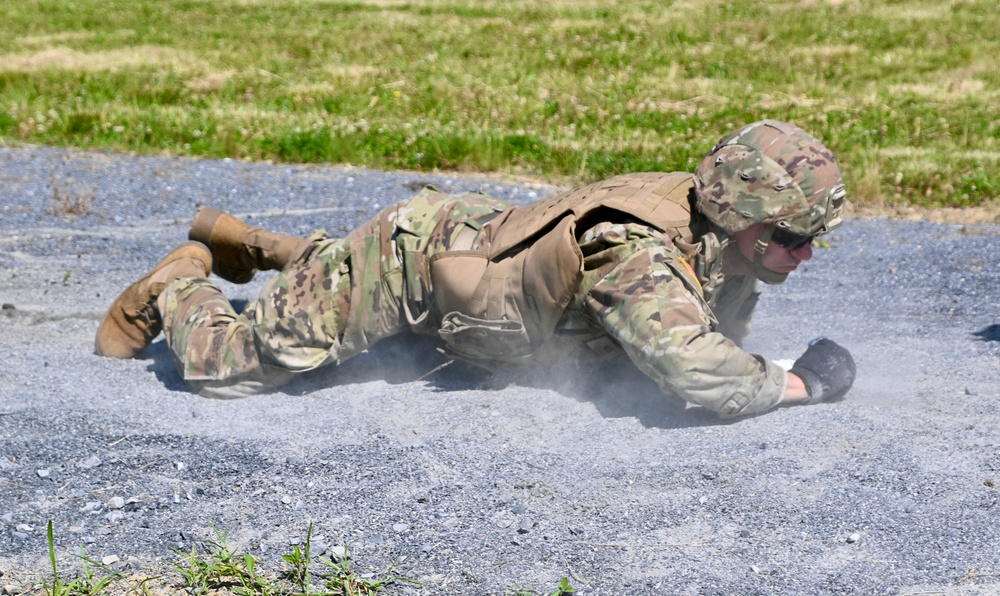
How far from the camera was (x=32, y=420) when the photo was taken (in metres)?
4.46

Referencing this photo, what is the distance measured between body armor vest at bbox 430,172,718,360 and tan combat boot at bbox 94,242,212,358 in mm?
1413

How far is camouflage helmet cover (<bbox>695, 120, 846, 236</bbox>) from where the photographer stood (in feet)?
13.9

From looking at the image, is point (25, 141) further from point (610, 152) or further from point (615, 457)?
point (615, 457)

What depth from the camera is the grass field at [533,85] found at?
9.31 metres

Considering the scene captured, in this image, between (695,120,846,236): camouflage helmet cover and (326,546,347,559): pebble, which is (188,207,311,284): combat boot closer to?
(695,120,846,236): camouflage helmet cover

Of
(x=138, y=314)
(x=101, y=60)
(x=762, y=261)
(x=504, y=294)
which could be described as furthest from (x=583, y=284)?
(x=101, y=60)

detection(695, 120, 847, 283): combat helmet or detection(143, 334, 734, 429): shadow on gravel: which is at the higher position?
detection(695, 120, 847, 283): combat helmet

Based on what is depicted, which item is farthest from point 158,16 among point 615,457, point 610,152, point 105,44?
point 615,457

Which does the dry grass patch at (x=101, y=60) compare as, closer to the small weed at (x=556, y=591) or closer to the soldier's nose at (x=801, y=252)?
the soldier's nose at (x=801, y=252)

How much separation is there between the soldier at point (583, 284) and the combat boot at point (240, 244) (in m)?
0.31

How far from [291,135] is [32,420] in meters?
5.50

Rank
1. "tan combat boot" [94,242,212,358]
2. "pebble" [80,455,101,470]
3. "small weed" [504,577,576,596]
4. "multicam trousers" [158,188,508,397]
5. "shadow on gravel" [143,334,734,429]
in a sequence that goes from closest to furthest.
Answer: "small weed" [504,577,576,596], "pebble" [80,455,101,470], "shadow on gravel" [143,334,734,429], "multicam trousers" [158,188,508,397], "tan combat boot" [94,242,212,358]

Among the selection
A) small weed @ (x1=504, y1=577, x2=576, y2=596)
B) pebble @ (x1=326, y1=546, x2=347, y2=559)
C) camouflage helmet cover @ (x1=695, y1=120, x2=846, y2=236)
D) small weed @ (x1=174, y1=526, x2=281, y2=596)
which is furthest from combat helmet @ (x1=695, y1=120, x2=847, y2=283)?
small weed @ (x1=174, y1=526, x2=281, y2=596)

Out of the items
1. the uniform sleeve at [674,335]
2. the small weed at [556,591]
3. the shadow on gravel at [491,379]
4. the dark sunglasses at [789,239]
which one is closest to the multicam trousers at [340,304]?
the shadow on gravel at [491,379]
